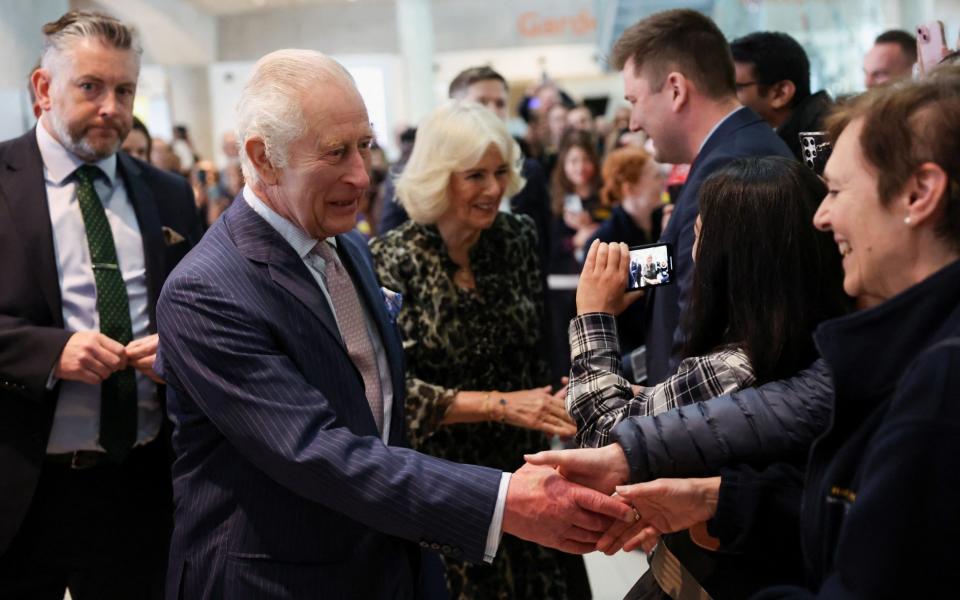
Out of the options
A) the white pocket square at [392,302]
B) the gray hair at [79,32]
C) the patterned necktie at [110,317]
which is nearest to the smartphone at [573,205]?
the gray hair at [79,32]

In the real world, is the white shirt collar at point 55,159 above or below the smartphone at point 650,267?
above

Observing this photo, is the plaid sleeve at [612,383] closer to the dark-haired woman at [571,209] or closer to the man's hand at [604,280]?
the man's hand at [604,280]

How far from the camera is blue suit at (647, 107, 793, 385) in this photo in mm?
2363

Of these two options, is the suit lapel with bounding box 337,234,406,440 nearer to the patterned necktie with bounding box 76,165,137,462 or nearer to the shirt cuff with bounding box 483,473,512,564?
the shirt cuff with bounding box 483,473,512,564

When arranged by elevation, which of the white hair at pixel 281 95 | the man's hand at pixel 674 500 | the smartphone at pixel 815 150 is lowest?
the man's hand at pixel 674 500

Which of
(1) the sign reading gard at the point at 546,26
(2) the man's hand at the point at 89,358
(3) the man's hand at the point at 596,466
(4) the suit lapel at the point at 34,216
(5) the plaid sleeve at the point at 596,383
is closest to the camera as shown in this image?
(3) the man's hand at the point at 596,466

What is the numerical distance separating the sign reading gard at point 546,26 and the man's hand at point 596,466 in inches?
703

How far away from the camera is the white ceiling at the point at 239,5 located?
1897 cm

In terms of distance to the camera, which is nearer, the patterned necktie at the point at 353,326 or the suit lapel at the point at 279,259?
the suit lapel at the point at 279,259

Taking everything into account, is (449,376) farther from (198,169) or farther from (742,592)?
(198,169)

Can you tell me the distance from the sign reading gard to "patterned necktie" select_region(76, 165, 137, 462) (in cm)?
1692

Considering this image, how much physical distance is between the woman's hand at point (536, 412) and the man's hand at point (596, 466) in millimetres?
920

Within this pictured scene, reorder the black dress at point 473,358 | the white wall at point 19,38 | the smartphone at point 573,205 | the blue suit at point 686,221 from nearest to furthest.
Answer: the blue suit at point 686,221, the black dress at point 473,358, the smartphone at point 573,205, the white wall at point 19,38

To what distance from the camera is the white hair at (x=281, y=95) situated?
6.03 feet
